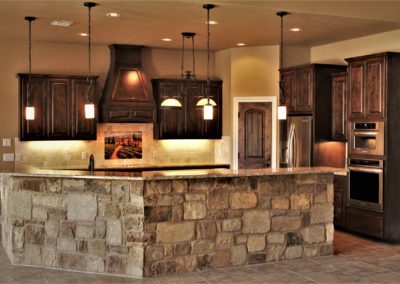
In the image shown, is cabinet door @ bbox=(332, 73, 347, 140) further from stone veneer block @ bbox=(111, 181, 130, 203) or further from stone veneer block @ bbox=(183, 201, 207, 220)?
stone veneer block @ bbox=(111, 181, 130, 203)

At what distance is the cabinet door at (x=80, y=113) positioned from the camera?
9414 mm

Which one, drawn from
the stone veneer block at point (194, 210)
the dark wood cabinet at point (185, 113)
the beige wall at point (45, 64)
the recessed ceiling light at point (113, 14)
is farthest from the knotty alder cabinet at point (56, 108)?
the stone veneer block at point (194, 210)

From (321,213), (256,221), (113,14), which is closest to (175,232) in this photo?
(256,221)

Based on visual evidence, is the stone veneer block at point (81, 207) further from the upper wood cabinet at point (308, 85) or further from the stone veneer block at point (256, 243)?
the upper wood cabinet at point (308, 85)

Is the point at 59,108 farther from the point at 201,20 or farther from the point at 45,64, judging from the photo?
Answer: the point at 201,20

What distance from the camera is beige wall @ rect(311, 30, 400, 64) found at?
8289 millimetres

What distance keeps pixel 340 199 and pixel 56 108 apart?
15.8ft

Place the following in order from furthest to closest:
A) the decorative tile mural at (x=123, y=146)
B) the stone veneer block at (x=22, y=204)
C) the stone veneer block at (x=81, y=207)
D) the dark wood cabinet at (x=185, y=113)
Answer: the dark wood cabinet at (x=185, y=113), the decorative tile mural at (x=123, y=146), the stone veneer block at (x=22, y=204), the stone veneer block at (x=81, y=207)

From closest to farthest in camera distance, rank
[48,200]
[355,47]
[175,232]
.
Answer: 1. [175,232]
2. [48,200]
3. [355,47]

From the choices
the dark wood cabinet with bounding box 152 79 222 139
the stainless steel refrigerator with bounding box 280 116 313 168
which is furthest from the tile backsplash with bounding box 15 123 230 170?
the stainless steel refrigerator with bounding box 280 116 313 168

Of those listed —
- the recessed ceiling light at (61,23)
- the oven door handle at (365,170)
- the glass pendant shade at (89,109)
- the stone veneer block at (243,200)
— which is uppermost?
the recessed ceiling light at (61,23)

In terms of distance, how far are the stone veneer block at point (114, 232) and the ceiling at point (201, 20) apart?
251 cm

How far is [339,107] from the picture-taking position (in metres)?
8.84

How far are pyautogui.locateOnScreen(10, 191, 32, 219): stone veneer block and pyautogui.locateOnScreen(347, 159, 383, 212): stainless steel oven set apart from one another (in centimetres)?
458
